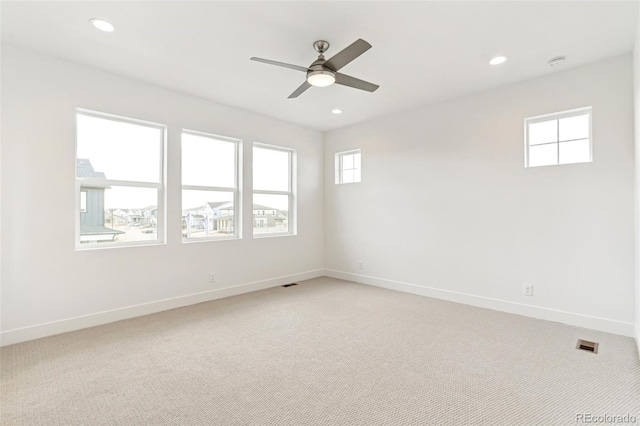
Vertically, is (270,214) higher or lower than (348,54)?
lower

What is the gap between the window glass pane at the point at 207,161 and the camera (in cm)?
418

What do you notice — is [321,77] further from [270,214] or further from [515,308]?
[515,308]

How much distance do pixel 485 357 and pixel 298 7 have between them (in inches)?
124

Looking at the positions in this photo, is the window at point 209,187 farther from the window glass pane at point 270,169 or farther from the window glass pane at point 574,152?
the window glass pane at point 574,152

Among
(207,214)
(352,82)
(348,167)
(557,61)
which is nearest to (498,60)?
(557,61)

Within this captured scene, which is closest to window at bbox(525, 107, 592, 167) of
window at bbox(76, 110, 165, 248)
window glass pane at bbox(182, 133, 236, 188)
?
window glass pane at bbox(182, 133, 236, 188)

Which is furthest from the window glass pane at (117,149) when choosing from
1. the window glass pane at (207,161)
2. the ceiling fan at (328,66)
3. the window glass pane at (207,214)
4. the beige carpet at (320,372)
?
the ceiling fan at (328,66)

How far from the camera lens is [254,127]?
4.82 m

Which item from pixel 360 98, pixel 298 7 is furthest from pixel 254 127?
pixel 298 7

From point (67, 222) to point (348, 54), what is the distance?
3172 millimetres

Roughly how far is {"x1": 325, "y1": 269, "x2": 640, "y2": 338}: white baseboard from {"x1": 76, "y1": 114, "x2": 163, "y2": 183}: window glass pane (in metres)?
3.60

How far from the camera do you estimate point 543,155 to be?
3.57m

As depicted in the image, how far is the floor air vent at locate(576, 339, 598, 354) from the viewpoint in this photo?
2.69 metres

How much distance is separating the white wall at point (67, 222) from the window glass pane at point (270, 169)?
0.67m
